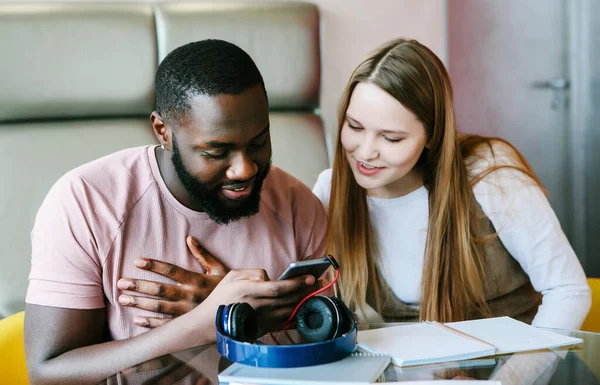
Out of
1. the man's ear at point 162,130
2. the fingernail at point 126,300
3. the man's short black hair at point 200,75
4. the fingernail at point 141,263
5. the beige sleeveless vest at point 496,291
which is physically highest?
the man's short black hair at point 200,75

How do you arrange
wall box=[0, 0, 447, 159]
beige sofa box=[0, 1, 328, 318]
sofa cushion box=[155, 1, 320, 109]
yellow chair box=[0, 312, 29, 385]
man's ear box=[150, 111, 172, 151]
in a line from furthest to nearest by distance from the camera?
wall box=[0, 0, 447, 159] → sofa cushion box=[155, 1, 320, 109] → beige sofa box=[0, 1, 328, 318] → yellow chair box=[0, 312, 29, 385] → man's ear box=[150, 111, 172, 151]

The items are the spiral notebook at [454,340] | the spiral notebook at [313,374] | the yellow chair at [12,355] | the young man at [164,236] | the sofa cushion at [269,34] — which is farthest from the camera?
the sofa cushion at [269,34]

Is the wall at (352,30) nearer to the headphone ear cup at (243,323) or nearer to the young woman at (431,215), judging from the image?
the young woman at (431,215)

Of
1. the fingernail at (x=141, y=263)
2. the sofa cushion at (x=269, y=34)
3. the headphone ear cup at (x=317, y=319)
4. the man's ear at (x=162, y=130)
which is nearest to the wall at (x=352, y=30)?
the sofa cushion at (x=269, y=34)

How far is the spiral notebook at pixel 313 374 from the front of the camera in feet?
2.81

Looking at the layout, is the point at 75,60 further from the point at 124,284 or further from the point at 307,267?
the point at 307,267

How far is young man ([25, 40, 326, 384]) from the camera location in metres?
1.06

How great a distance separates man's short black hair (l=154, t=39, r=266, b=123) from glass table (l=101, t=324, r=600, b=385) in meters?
0.39

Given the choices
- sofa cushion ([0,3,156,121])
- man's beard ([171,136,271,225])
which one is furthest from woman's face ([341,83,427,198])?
sofa cushion ([0,3,156,121])

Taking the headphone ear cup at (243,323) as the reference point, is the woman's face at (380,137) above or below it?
above

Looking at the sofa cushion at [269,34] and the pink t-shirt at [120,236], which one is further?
the sofa cushion at [269,34]

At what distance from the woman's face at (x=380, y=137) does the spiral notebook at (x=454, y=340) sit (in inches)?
16.7

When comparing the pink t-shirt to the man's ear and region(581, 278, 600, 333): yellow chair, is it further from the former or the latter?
region(581, 278, 600, 333): yellow chair

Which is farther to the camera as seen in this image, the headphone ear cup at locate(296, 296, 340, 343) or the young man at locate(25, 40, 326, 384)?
the young man at locate(25, 40, 326, 384)
